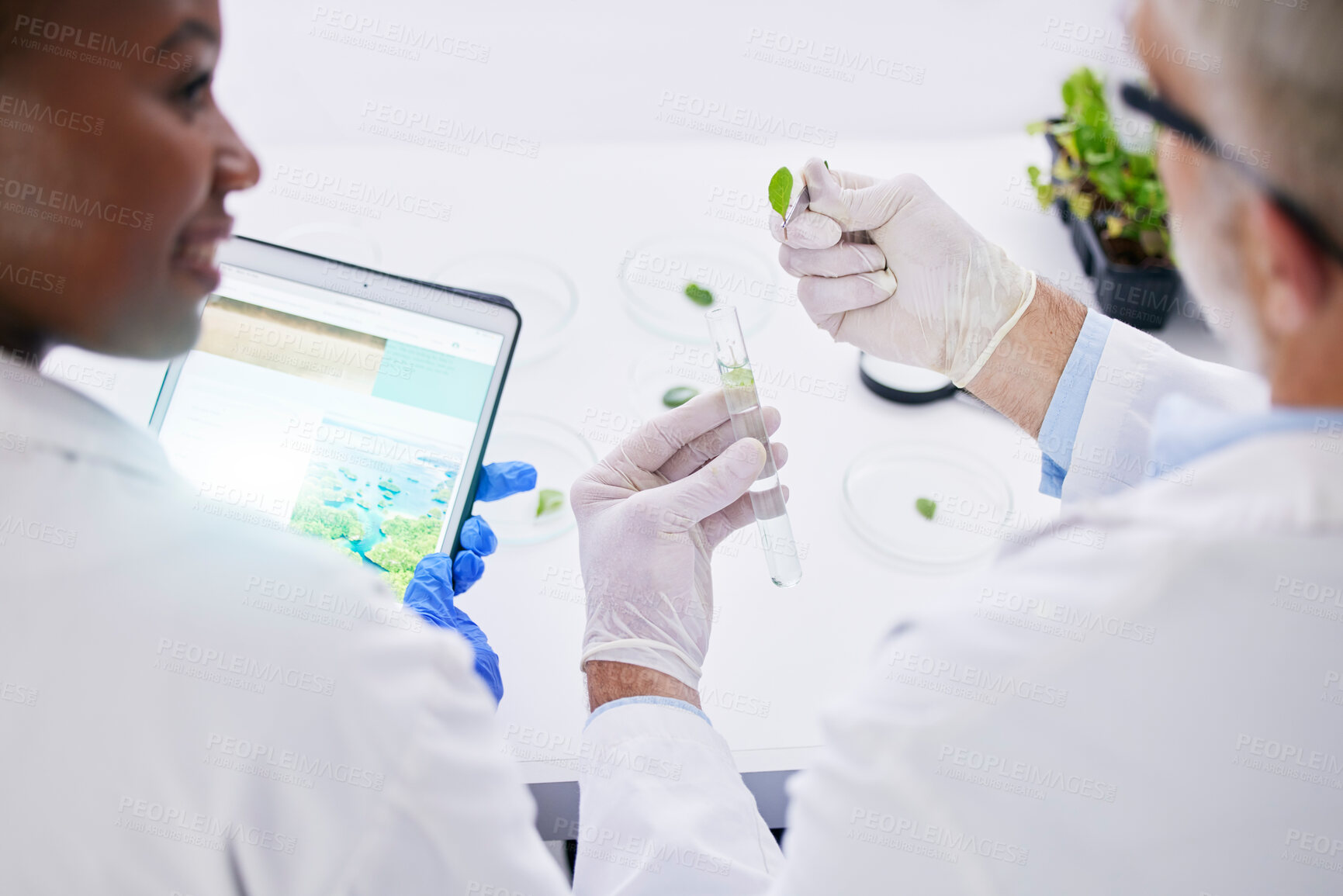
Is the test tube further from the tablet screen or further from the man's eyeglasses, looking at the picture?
the man's eyeglasses

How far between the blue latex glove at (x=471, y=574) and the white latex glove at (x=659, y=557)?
0.11 metres

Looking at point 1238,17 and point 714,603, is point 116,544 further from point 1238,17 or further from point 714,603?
point 714,603

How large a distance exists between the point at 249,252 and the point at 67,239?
24.2 inches

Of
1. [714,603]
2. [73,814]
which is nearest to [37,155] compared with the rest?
[73,814]

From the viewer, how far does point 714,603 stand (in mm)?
1152

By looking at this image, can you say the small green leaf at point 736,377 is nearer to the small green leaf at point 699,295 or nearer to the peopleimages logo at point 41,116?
the small green leaf at point 699,295

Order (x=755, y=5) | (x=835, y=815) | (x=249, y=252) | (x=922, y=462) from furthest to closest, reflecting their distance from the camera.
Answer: (x=755, y=5) < (x=922, y=462) < (x=249, y=252) < (x=835, y=815)

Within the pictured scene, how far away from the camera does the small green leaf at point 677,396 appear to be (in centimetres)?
133

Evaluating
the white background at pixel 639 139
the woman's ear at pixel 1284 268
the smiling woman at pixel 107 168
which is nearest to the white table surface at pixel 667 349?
the white background at pixel 639 139

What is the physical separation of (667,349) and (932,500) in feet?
1.55

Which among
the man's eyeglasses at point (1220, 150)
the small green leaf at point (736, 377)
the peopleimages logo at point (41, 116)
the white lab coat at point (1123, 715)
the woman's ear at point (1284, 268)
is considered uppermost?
the man's eyeglasses at point (1220, 150)

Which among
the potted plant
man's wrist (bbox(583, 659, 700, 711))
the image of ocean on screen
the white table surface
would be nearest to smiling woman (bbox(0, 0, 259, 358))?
the white table surface

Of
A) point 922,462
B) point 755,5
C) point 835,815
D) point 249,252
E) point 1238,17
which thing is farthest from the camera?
point 755,5

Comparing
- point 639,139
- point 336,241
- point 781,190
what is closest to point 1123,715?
point 781,190
